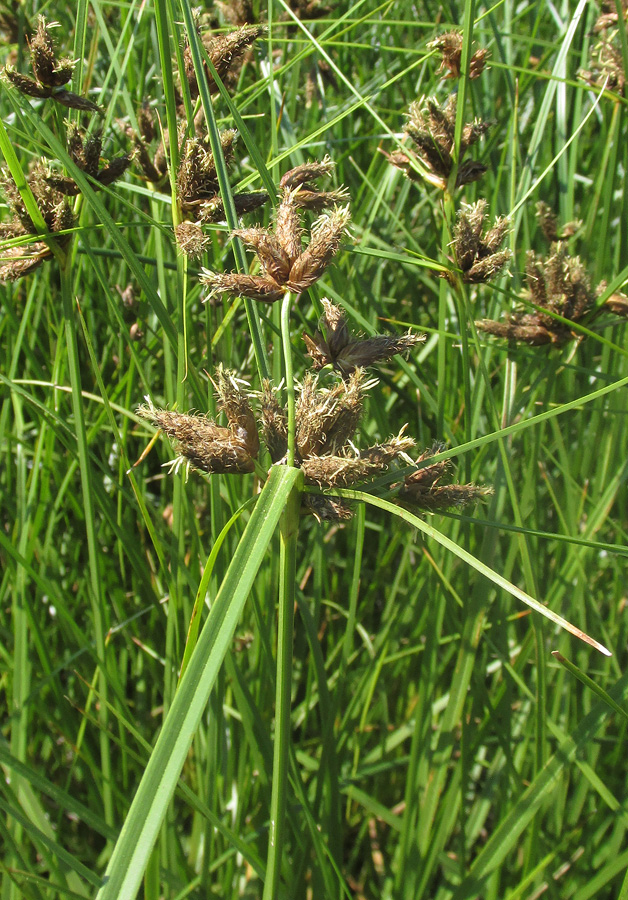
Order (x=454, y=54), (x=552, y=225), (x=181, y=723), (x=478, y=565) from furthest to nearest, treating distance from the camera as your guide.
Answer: (x=552, y=225) → (x=454, y=54) → (x=478, y=565) → (x=181, y=723)

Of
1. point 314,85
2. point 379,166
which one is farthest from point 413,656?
point 314,85

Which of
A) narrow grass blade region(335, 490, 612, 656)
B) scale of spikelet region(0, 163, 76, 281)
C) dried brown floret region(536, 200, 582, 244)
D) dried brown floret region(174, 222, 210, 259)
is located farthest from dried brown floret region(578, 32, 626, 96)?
narrow grass blade region(335, 490, 612, 656)

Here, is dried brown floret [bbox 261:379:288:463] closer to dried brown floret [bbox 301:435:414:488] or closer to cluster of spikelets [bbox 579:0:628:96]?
dried brown floret [bbox 301:435:414:488]

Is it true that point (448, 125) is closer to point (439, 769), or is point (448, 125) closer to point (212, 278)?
point (212, 278)

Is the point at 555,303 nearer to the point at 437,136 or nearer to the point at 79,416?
the point at 437,136

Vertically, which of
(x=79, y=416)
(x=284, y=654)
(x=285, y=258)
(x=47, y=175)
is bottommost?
(x=284, y=654)

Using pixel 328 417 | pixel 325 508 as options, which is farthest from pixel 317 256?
pixel 325 508
